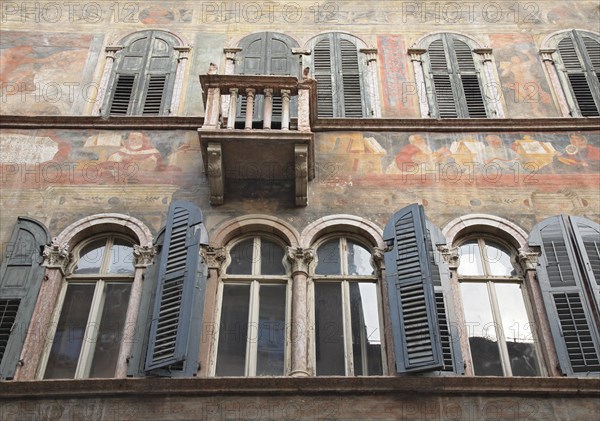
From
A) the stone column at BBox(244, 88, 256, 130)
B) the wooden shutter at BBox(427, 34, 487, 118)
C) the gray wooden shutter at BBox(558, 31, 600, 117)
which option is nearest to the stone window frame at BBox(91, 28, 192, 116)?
the stone column at BBox(244, 88, 256, 130)

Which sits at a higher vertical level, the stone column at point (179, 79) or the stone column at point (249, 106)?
the stone column at point (179, 79)

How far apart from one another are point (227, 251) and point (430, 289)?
2.95m

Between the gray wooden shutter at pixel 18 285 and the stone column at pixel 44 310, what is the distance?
67 millimetres

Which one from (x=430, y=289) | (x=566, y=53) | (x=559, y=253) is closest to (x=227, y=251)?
(x=430, y=289)

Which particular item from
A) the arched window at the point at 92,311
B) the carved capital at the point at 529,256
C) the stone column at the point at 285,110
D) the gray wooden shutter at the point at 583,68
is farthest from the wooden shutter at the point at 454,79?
the arched window at the point at 92,311

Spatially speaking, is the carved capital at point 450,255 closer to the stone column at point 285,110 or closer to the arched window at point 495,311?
the arched window at point 495,311

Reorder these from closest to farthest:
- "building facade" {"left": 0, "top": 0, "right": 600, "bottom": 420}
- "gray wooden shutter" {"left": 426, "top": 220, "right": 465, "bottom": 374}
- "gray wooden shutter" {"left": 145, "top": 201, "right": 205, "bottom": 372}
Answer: "building facade" {"left": 0, "top": 0, "right": 600, "bottom": 420}, "gray wooden shutter" {"left": 145, "top": 201, "right": 205, "bottom": 372}, "gray wooden shutter" {"left": 426, "top": 220, "right": 465, "bottom": 374}

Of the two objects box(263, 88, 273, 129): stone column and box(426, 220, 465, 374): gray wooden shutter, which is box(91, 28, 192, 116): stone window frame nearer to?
box(263, 88, 273, 129): stone column

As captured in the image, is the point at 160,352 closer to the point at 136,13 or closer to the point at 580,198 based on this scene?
the point at 580,198

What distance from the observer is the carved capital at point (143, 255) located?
10.9 m

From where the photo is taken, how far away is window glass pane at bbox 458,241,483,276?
11.2 metres

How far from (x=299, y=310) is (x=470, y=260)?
104 inches

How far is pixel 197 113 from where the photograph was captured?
13445 millimetres

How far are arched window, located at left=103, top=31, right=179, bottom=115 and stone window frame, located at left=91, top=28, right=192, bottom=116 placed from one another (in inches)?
2.0
